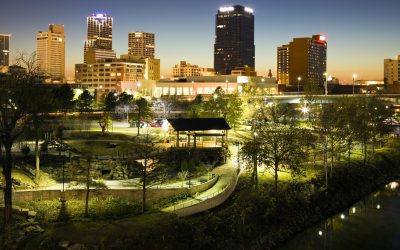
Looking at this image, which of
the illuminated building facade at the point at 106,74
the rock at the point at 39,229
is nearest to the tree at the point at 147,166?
the rock at the point at 39,229

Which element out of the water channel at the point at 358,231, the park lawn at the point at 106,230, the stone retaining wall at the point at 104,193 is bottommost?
the water channel at the point at 358,231

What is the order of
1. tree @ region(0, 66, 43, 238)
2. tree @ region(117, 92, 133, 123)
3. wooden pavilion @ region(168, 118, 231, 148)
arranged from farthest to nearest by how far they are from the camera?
tree @ region(117, 92, 133, 123) → wooden pavilion @ region(168, 118, 231, 148) → tree @ region(0, 66, 43, 238)

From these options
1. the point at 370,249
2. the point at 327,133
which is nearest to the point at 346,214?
the point at 370,249

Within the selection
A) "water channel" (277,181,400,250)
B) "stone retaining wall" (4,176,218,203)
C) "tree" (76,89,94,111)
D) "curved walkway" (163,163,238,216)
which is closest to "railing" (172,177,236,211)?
"curved walkway" (163,163,238,216)

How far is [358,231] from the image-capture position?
108 feet

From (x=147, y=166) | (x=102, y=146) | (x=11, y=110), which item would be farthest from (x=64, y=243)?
(x=102, y=146)

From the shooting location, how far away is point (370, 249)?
2956 centimetres

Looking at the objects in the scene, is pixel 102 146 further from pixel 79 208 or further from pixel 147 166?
pixel 79 208

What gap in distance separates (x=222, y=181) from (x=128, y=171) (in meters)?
8.89

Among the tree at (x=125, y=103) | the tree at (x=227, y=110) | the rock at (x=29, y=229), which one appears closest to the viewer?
the rock at (x=29, y=229)

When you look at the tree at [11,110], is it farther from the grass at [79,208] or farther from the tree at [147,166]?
the tree at [147,166]

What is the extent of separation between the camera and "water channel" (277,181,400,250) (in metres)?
30.3

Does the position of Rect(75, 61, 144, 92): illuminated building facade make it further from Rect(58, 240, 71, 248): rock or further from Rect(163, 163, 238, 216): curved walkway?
Rect(58, 240, 71, 248): rock

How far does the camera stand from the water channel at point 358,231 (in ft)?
99.3
